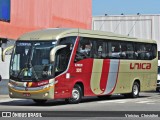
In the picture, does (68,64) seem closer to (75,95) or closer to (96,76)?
(75,95)

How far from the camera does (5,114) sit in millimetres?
7906

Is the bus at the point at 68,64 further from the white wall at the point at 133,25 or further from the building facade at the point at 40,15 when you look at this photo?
the white wall at the point at 133,25

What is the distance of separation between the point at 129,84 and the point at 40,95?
7.33 metres

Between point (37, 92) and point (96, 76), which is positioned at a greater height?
point (96, 76)

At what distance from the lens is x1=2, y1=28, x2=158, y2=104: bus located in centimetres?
2044

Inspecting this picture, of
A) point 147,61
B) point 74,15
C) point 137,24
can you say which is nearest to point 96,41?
point 147,61

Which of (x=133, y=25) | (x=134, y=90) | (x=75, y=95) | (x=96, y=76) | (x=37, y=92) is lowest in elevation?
(x=134, y=90)

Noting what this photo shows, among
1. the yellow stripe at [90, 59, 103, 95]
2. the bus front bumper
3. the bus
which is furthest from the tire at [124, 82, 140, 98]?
the bus front bumper

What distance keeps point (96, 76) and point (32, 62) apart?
4.05 metres

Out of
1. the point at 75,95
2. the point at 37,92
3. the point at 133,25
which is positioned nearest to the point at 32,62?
the point at 37,92

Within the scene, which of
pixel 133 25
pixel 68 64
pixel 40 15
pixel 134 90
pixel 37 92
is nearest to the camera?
pixel 37 92

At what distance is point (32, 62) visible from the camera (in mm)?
20625

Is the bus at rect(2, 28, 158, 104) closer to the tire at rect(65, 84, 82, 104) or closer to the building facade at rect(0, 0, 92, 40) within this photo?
the tire at rect(65, 84, 82, 104)

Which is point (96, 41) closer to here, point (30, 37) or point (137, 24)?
point (30, 37)
